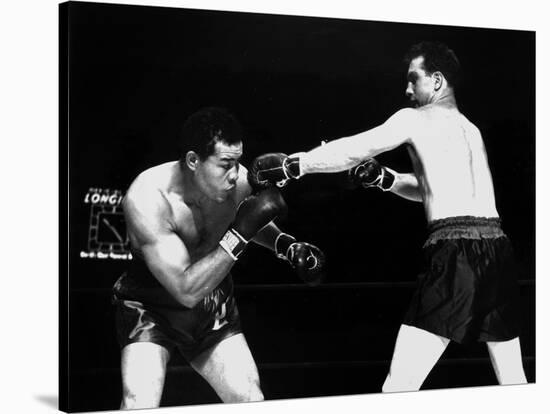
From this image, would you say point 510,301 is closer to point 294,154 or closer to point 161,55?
point 294,154

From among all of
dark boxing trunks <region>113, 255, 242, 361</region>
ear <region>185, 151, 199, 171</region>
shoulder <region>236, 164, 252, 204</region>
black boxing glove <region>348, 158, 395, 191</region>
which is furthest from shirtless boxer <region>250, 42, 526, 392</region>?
dark boxing trunks <region>113, 255, 242, 361</region>

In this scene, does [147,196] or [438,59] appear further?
[438,59]

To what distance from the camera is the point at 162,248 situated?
6543 millimetres

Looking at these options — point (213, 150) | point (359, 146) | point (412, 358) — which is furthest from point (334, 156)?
point (412, 358)

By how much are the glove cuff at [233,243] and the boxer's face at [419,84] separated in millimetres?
1357

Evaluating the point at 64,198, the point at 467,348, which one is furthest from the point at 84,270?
the point at 467,348

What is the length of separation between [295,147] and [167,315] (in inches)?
46.7

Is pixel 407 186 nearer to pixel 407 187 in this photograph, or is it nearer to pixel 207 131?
pixel 407 187

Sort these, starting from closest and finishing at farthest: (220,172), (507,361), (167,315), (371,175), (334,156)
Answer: (167,315) < (220,172) < (334,156) < (371,175) < (507,361)

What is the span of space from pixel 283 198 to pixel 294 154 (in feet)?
0.83

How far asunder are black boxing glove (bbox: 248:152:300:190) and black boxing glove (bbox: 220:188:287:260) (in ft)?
0.18

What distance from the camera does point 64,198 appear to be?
254 inches

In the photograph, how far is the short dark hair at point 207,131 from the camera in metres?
6.67

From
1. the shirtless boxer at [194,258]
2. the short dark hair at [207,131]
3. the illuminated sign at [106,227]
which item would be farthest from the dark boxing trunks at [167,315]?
the short dark hair at [207,131]
